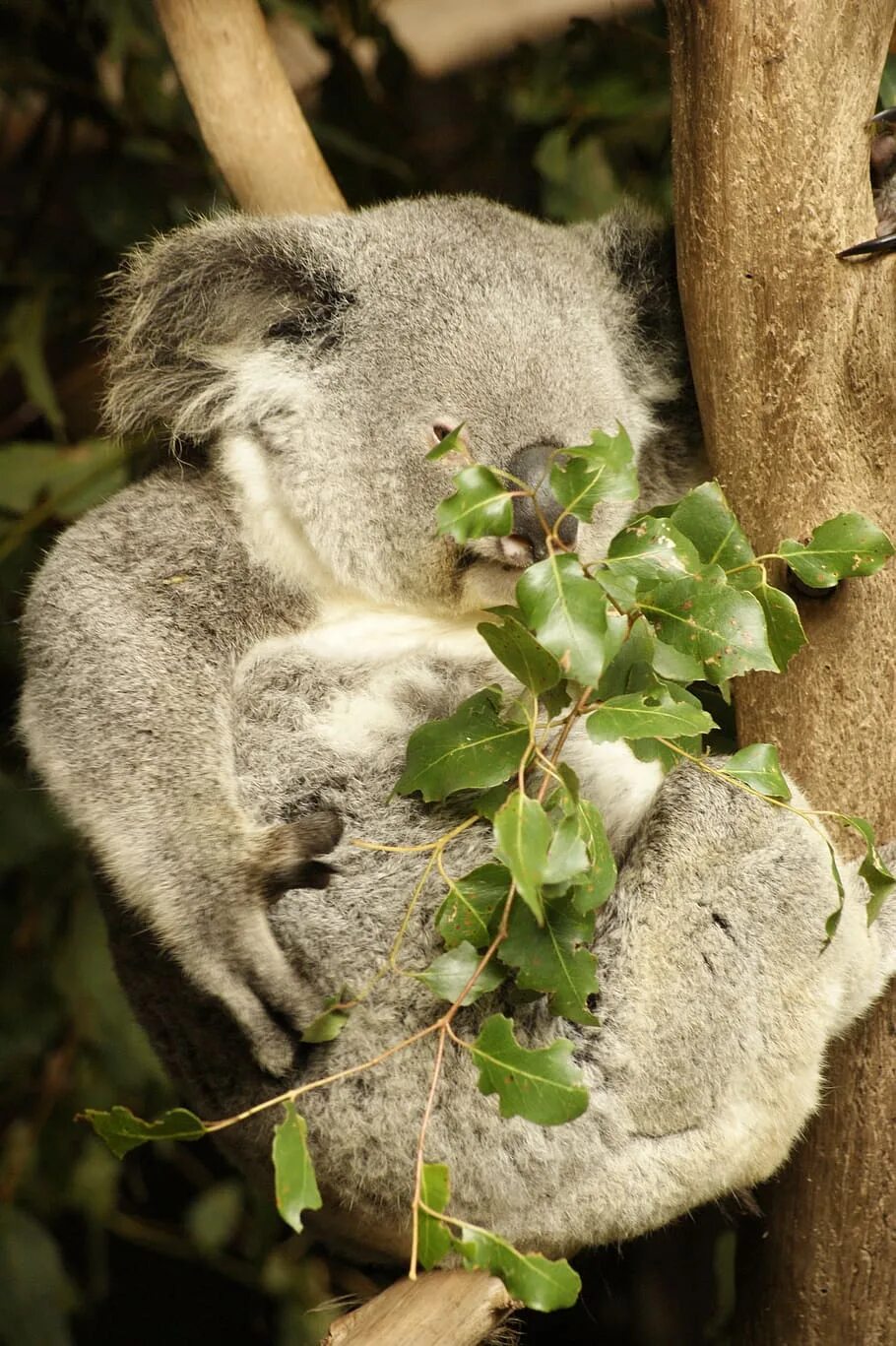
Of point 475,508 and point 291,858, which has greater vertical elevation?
point 475,508

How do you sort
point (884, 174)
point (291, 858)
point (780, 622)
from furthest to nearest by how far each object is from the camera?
1. point (884, 174)
2. point (291, 858)
3. point (780, 622)

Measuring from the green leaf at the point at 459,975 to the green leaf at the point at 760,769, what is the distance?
1.14ft

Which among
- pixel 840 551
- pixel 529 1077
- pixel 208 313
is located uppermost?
pixel 208 313

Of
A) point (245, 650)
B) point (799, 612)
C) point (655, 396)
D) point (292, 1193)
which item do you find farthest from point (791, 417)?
point (292, 1193)

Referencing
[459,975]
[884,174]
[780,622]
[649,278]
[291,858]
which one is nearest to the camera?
[459,975]

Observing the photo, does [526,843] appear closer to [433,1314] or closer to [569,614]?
[569,614]

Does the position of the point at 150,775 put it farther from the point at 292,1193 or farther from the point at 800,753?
the point at 800,753

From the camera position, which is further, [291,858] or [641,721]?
[291,858]

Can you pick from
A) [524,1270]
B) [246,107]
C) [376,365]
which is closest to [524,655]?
[524,1270]

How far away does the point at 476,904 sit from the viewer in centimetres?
147

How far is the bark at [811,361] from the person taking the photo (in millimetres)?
1728

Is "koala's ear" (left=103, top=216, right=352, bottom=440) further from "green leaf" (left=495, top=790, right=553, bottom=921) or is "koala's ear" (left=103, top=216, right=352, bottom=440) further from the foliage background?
"green leaf" (left=495, top=790, right=553, bottom=921)

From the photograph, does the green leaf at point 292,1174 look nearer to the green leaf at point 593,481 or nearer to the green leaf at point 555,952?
the green leaf at point 555,952

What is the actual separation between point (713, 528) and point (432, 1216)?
2.67 feet
